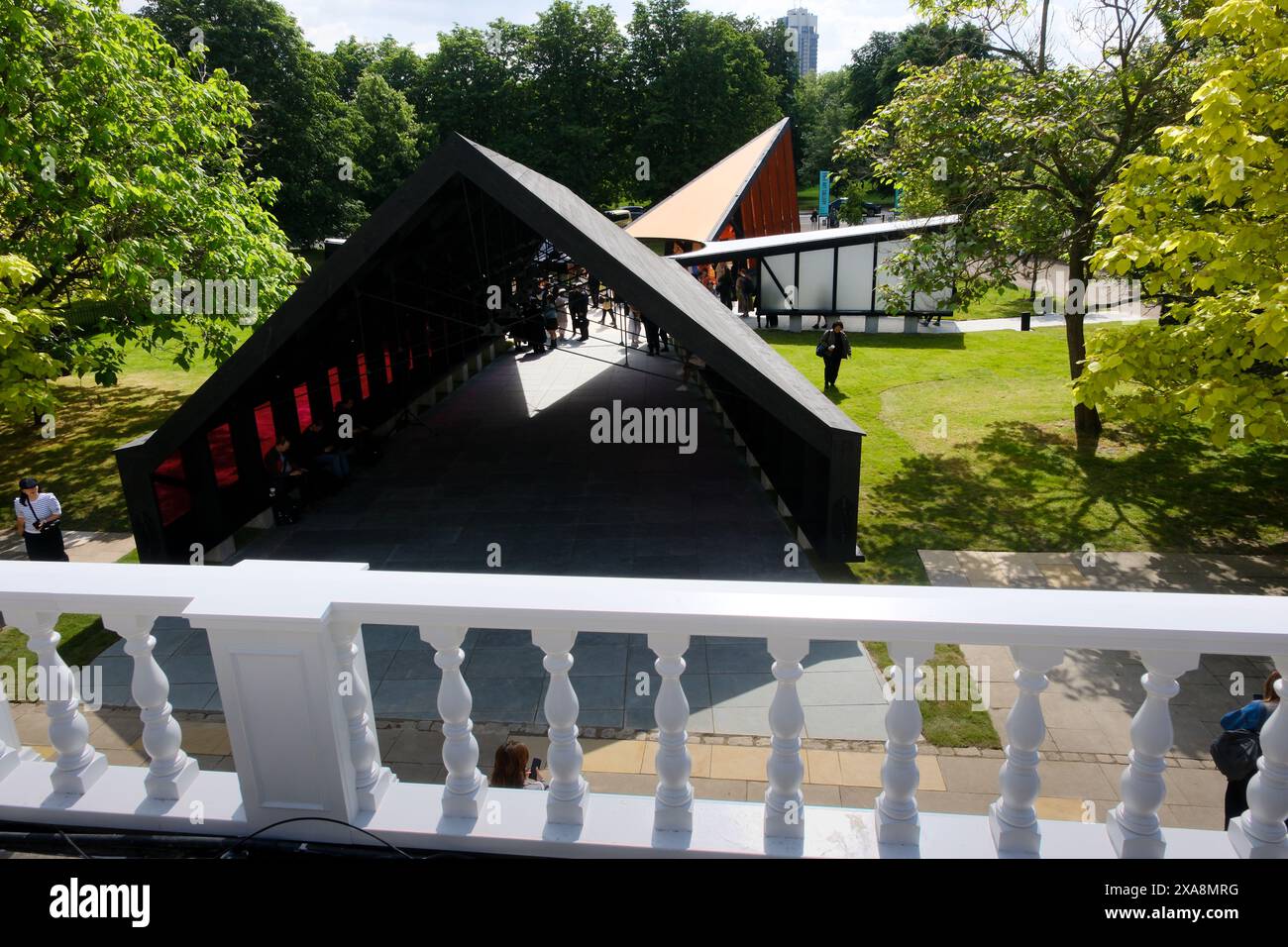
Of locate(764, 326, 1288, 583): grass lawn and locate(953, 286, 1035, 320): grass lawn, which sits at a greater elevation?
locate(953, 286, 1035, 320): grass lawn

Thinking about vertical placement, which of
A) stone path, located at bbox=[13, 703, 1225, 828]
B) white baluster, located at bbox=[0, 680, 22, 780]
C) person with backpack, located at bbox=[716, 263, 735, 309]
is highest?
person with backpack, located at bbox=[716, 263, 735, 309]

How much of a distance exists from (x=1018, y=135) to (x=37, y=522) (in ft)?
51.1

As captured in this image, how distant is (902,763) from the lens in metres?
2.87

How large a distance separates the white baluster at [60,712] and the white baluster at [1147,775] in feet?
12.2

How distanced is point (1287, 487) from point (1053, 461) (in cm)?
357

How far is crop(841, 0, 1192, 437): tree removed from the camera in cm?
1429

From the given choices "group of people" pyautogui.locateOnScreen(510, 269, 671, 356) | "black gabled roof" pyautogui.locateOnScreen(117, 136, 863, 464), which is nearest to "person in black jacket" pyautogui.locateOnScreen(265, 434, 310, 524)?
"black gabled roof" pyautogui.locateOnScreen(117, 136, 863, 464)

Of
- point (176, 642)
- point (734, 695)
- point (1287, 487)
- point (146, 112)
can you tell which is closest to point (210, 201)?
point (146, 112)

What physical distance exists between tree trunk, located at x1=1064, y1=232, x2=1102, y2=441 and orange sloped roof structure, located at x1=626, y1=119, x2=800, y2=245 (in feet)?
50.8

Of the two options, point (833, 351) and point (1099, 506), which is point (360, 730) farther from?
point (833, 351)

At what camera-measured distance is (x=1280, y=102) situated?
8.54 m

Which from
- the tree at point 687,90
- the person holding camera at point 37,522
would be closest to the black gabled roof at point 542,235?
the person holding camera at point 37,522

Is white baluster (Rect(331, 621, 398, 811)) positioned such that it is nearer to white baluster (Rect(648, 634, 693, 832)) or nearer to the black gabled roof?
white baluster (Rect(648, 634, 693, 832))

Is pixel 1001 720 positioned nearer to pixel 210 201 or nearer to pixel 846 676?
pixel 846 676
